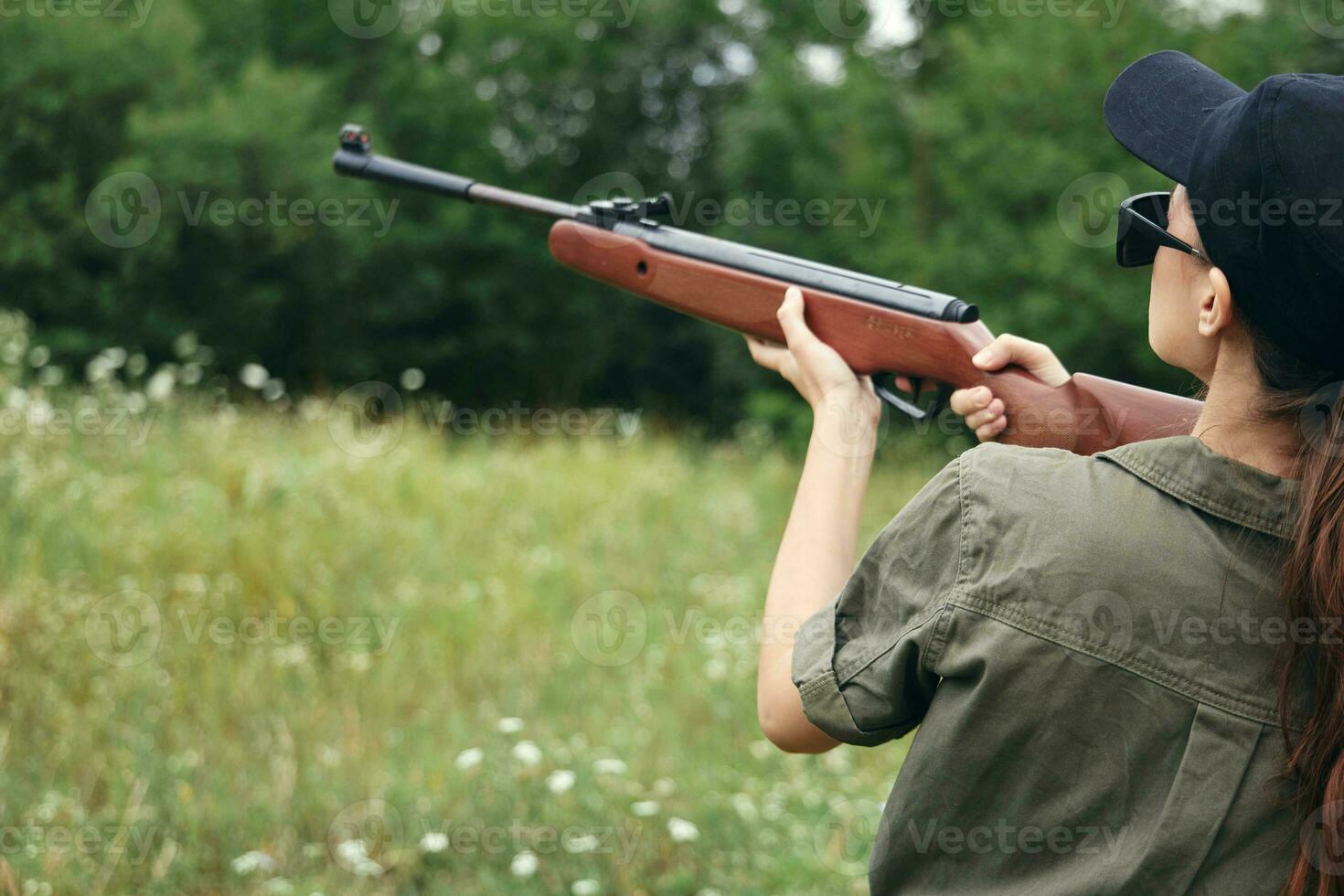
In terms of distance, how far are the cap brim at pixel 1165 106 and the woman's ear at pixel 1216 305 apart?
0.14 meters

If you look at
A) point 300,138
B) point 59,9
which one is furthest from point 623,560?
point 300,138

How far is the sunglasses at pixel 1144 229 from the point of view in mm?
1333

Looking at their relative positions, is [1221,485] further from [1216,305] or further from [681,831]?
[681,831]

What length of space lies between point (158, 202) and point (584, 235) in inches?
434

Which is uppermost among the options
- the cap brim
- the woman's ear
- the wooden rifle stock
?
the cap brim

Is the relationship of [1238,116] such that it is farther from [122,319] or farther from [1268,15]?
[122,319]

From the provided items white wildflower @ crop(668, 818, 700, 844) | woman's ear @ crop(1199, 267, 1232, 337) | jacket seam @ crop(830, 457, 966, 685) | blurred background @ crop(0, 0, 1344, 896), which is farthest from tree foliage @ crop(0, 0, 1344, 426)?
jacket seam @ crop(830, 457, 966, 685)

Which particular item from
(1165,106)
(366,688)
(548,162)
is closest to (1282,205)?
(1165,106)

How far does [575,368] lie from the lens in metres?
20.0

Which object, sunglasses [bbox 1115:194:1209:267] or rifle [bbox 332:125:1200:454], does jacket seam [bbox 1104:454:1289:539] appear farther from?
rifle [bbox 332:125:1200:454]

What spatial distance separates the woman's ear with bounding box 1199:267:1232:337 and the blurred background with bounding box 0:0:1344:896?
243 cm

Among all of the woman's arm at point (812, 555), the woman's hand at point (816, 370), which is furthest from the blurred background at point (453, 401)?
the woman's arm at point (812, 555)

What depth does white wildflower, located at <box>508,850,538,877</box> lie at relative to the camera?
310cm

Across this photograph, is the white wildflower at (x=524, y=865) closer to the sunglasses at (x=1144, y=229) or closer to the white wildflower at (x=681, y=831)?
the white wildflower at (x=681, y=831)
